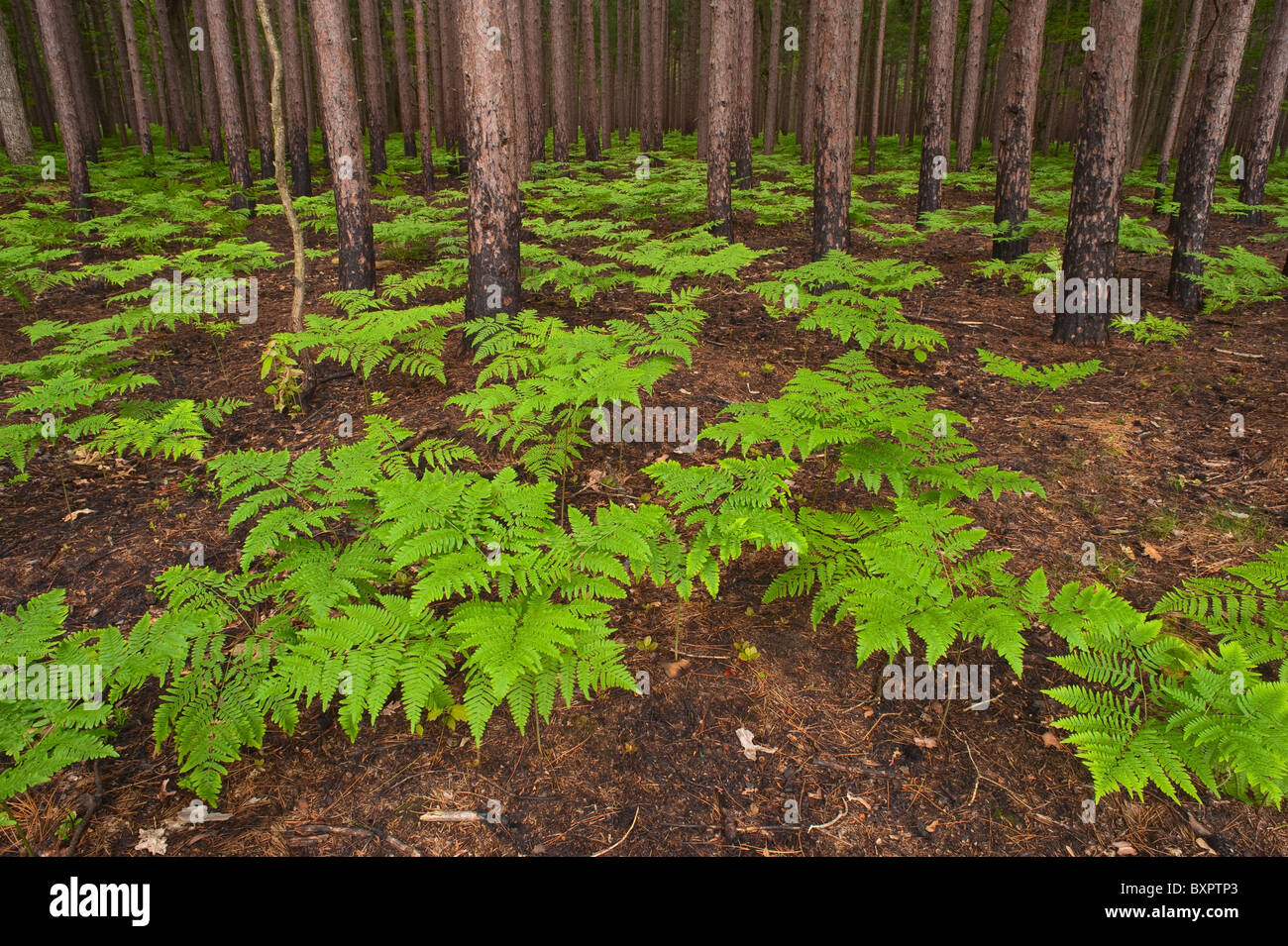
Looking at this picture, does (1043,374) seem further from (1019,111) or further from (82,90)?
(82,90)

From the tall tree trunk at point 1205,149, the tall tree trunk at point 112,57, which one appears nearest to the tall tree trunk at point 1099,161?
the tall tree trunk at point 1205,149

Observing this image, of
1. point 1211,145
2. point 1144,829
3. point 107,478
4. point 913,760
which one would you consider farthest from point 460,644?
point 1211,145

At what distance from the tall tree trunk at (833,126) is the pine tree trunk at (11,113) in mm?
16844

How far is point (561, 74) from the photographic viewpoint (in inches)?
688

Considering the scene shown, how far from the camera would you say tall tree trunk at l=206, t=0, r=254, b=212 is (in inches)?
472

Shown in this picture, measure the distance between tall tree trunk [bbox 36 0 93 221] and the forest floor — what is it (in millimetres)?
7928

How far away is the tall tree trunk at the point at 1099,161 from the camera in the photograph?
21.0ft

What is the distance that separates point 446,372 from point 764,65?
95.1ft

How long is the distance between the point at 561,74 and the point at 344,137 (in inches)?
485

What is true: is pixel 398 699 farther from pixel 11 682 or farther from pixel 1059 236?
pixel 1059 236
